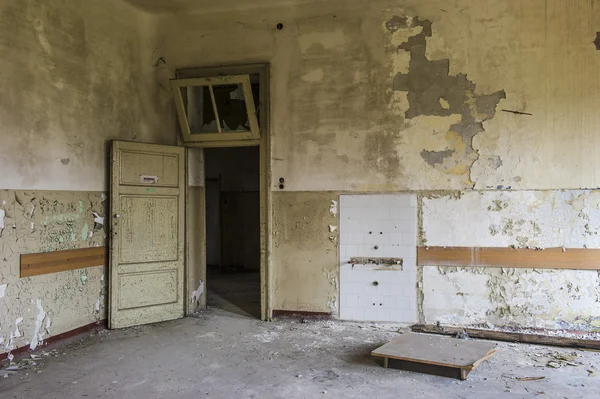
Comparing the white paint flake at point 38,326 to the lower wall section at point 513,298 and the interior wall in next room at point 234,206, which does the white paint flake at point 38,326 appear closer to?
the lower wall section at point 513,298

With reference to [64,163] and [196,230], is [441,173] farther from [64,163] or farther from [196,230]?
[64,163]

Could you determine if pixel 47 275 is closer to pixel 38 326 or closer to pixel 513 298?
pixel 38 326

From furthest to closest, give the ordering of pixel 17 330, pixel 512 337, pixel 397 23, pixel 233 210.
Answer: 1. pixel 233 210
2. pixel 397 23
3. pixel 512 337
4. pixel 17 330

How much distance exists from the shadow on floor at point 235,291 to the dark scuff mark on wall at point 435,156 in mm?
2599

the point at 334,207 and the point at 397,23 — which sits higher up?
the point at 397,23

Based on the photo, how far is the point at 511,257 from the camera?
4.60 m

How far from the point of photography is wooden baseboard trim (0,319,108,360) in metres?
3.82

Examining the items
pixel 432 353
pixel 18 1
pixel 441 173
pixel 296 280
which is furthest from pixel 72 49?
pixel 432 353

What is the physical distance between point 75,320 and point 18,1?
2.90 meters

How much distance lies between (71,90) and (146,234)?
5.47 feet

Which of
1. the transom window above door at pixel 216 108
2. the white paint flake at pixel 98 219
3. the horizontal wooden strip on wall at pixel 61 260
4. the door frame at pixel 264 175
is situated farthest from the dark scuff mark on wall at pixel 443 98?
the horizontal wooden strip on wall at pixel 61 260

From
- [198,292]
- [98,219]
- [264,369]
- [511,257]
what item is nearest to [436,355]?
[264,369]

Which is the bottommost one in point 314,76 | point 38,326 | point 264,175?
point 38,326

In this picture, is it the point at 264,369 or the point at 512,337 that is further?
the point at 512,337
